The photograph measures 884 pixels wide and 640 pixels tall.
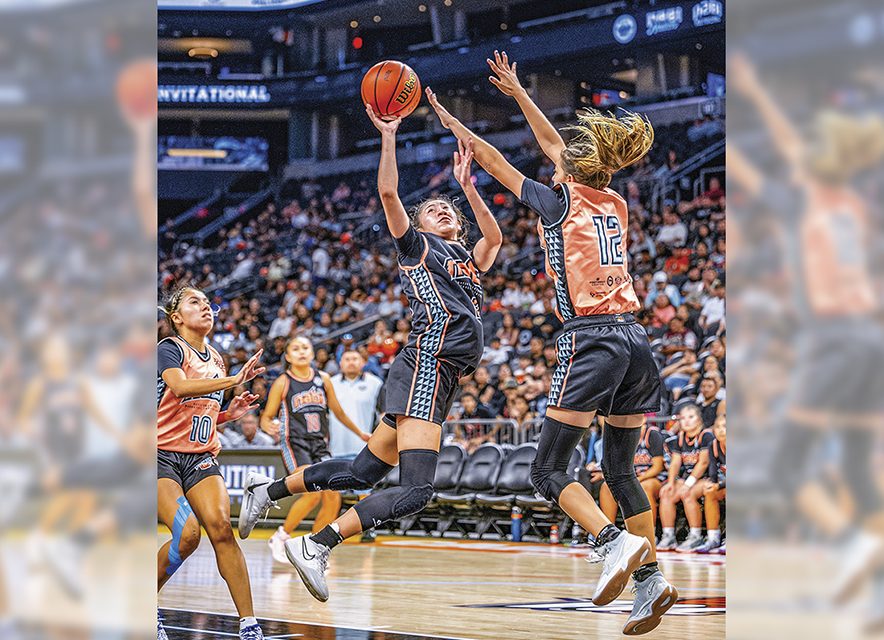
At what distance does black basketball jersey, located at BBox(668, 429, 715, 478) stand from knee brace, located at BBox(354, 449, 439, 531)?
6.00m

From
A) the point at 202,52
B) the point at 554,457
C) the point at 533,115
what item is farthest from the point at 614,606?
the point at 202,52

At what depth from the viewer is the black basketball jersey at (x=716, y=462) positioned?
10703 mm

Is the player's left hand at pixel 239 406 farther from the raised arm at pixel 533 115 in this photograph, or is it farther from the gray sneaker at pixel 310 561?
the raised arm at pixel 533 115

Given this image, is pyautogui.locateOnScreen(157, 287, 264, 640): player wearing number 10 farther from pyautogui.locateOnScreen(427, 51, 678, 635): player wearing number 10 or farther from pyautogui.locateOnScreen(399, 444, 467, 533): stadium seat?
pyautogui.locateOnScreen(399, 444, 467, 533): stadium seat

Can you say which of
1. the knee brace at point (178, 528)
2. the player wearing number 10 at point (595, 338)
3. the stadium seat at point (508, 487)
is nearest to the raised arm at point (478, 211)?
the player wearing number 10 at point (595, 338)

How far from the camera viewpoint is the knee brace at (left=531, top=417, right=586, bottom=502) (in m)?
4.95

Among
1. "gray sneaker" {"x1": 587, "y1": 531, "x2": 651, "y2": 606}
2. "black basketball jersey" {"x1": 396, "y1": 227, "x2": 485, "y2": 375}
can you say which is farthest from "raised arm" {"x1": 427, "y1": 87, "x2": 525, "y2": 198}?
"gray sneaker" {"x1": 587, "y1": 531, "x2": 651, "y2": 606}
